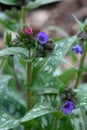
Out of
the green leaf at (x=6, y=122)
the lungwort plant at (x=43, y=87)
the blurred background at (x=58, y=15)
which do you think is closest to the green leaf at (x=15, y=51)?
the lungwort plant at (x=43, y=87)

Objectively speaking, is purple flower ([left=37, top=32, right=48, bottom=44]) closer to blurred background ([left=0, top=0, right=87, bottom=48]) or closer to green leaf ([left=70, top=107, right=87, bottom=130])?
green leaf ([left=70, top=107, right=87, bottom=130])

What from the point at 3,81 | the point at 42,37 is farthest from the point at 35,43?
the point at 3,81

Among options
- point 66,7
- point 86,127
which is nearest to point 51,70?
point 86,127

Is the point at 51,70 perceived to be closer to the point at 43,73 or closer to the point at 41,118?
the point at 43,73

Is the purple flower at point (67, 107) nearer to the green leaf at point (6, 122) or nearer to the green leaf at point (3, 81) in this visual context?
the green leaf at point (6, 122)

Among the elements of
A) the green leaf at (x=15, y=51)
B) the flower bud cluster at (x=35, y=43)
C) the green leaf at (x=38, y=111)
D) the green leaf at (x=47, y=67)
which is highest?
the flower bud cluster at (x=35, y=43)

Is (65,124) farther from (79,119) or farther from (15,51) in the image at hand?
(15,51)
